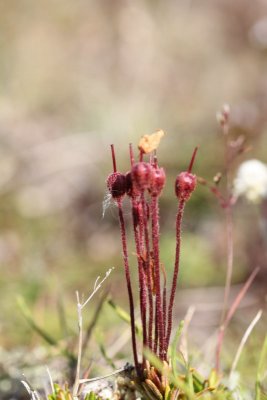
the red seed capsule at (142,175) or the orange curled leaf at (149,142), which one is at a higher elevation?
the orange curled leaf at (149,142)

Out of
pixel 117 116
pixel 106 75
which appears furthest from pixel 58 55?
pixel 117 116

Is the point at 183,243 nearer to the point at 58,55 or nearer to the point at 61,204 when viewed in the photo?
the point at 61,204

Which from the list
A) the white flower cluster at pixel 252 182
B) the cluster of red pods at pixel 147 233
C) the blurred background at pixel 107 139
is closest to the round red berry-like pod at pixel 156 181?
the cluster of red pods at pixel 147 233

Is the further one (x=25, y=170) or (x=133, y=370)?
(x=25, y=170)

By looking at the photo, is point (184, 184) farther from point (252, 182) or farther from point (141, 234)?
point (252, 182)

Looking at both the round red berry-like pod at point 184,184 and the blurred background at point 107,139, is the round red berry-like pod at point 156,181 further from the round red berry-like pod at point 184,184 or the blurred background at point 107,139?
the blurred background at point 107,139

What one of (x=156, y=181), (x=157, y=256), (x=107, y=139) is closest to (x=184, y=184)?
(x=156, y=181)

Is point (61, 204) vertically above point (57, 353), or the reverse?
point (57, 353)
